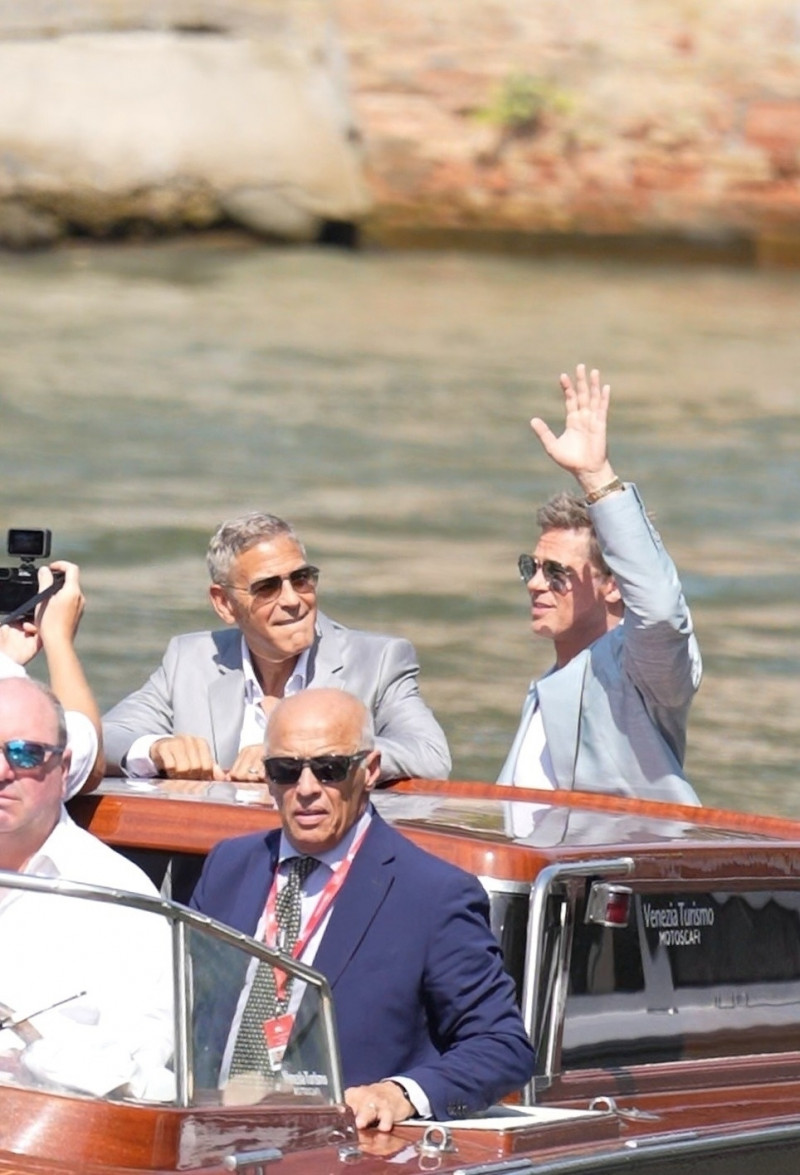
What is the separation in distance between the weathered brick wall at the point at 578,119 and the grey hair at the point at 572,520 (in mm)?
15852

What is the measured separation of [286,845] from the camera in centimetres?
381

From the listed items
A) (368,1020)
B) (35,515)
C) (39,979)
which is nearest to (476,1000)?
(368,1020)

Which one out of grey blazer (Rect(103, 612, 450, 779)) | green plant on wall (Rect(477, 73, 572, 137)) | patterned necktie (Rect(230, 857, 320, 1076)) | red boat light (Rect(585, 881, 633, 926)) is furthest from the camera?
green plant on wall (Rect(477, 73, 572, 137))

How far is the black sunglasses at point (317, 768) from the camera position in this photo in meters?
3.72

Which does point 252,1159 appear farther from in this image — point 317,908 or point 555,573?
point 555,573

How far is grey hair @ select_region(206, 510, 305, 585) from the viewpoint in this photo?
16.3 feet

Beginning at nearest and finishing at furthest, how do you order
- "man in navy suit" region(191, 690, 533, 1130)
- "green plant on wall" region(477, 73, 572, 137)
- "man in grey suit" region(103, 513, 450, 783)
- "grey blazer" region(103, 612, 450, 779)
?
"man in navy suit" region(191, 690, 533, 1130) < "man in grey suit" region(103, 513, 450, 783) < "grey blazer" region(103, 612, 450, 779) < "green plant on wall" region(477, 73, 572, 137)

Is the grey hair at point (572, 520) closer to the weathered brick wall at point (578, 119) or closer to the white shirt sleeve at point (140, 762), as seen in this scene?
the white shirt sleeve at point (140, 762)

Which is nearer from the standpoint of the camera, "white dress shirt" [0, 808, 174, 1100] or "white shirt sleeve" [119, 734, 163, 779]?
"white dress shirt" [0, 808, 174, 1100]

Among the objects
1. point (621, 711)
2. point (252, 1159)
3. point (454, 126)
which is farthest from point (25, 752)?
point (454, 126)

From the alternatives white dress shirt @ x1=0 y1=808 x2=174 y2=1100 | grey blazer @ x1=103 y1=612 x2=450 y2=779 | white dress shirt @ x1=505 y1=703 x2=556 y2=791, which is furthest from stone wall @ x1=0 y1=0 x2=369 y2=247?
white dress shirt @ x1=0 y1=808 x2=174 y2=1100

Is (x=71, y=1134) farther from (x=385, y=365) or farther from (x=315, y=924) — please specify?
(x=385, y=365)

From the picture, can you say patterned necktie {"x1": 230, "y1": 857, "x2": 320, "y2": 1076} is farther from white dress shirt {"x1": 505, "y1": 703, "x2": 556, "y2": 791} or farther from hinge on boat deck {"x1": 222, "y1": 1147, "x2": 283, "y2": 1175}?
white dress shirt {"x1": 505, "y1": 703, "x2": 556, "y2": 791}

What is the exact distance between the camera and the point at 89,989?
3363mm
